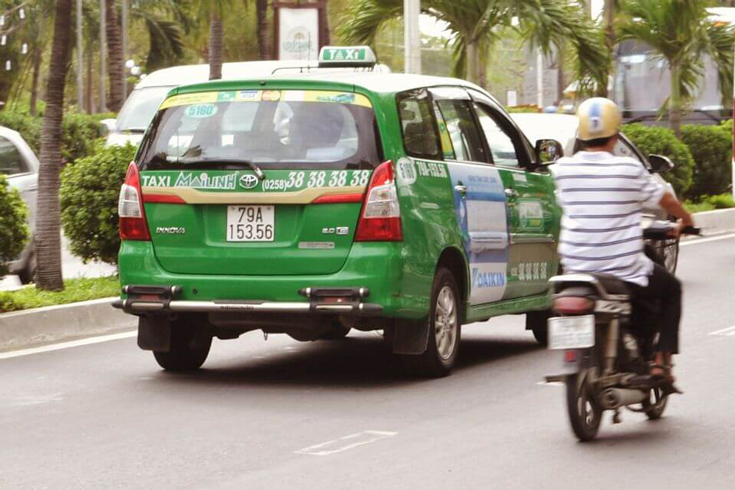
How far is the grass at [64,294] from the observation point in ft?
38.6

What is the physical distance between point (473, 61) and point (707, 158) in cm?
559

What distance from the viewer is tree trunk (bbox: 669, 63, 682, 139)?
25656mm

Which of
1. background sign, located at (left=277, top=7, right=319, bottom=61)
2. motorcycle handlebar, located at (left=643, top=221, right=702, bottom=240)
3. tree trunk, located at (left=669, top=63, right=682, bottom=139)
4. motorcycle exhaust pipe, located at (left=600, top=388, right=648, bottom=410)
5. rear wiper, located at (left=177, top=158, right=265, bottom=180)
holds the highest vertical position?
background sign, located at (left=277, top=7, right=319, bottom=61)

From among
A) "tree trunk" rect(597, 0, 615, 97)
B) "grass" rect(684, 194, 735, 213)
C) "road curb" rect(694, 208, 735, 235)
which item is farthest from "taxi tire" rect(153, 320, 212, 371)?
"tree trunk" rect(597, 0, 615, 97)

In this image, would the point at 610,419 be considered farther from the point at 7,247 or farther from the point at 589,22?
the point at 589,22

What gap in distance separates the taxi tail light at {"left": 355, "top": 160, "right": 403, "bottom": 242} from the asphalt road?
3.07ft

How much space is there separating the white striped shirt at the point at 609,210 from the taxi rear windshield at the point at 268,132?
1.88 m

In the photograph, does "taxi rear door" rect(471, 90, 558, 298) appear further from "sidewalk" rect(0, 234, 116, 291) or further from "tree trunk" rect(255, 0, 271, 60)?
"tree trunk" rect(255, 0, 271, 60)

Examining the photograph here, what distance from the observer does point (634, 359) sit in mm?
7727

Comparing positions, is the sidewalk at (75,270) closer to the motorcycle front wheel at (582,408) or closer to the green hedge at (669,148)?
the motorcycle front wheel at (582,408)

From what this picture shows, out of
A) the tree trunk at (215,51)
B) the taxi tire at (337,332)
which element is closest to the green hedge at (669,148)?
the tree trunk at (215,51)

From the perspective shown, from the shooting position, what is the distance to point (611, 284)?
738cm

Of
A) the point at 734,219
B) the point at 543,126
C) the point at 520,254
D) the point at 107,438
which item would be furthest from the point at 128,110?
the point at 107,438

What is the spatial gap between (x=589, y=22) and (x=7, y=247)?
14.3 metres
